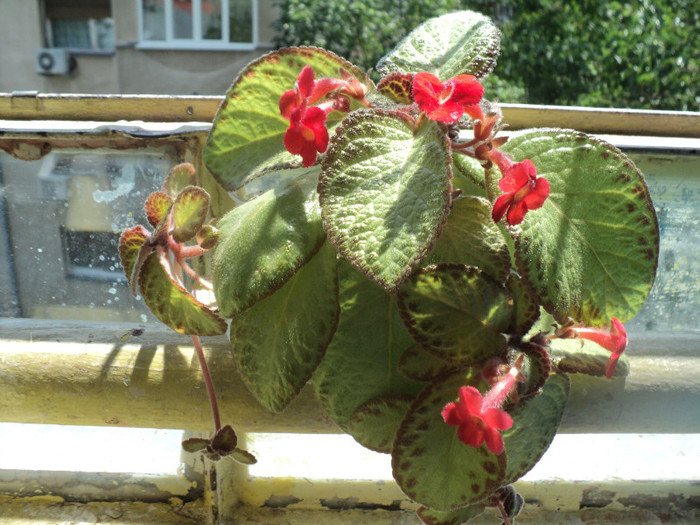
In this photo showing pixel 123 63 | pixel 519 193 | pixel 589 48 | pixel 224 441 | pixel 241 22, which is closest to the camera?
pixel 519 193

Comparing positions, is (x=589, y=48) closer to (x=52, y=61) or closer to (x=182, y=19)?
(x=182, y=19)

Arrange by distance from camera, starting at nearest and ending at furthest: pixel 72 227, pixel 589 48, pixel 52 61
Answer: pixel 72 227 < pixel 589 48 < pixel 52 61

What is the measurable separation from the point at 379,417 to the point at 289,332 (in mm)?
73

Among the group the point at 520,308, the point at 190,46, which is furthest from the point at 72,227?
the point at 190,46

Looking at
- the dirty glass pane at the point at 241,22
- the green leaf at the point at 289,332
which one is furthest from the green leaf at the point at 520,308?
the dirty glass pane at the point at 241,22

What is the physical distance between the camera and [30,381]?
0.45m

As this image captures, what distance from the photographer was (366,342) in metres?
0.37

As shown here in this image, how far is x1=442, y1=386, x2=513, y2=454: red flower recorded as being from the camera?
298 mm

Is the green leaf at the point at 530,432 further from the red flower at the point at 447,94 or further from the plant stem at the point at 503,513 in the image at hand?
the red flower at the point at 447,94

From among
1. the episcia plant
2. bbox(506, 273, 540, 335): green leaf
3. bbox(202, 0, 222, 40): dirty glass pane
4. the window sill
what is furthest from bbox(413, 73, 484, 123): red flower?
bbox(202, 0, 222, 40): dirty glass pane

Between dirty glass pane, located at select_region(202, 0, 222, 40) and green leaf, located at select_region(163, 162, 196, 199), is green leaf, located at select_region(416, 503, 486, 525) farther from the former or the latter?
dirty glass pane, located at select_region(202, 0, 222, 40)

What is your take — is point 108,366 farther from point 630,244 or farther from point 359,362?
point 630,244

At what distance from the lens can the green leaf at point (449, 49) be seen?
38cm

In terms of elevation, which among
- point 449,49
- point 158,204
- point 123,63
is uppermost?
point 449,49
